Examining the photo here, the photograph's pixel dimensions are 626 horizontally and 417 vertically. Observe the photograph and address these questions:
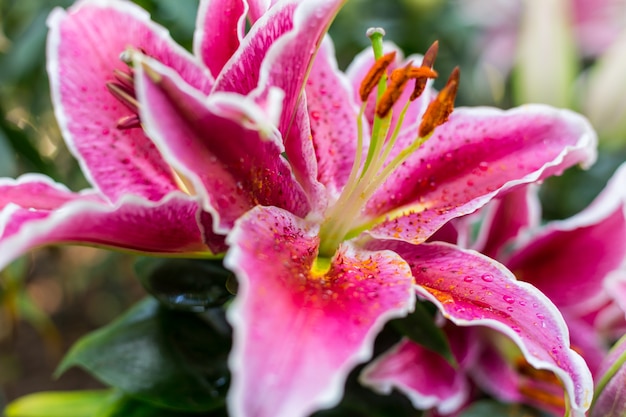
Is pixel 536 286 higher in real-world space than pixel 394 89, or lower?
lower

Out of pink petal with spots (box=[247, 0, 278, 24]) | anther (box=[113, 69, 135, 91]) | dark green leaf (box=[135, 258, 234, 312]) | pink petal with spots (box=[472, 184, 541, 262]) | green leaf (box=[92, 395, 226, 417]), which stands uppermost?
pink petal with spots (box=[247, 0, 278, 24])

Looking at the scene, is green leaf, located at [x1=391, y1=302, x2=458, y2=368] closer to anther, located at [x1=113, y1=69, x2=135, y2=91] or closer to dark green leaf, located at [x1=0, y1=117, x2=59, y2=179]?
anther, located at [x1=113, y1=69, x2=135, y2=91]

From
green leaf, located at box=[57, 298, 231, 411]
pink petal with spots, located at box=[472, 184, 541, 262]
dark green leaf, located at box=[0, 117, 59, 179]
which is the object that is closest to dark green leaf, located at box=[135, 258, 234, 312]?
green leaf, located at box=[57, 298, 231, 411]

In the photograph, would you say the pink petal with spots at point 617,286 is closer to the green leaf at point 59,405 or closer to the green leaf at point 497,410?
the green leaf at point 497,410

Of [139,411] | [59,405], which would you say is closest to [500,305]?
[139,411]

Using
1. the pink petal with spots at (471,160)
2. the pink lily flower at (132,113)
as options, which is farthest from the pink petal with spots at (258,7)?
the pink petal with spots at (471,160)

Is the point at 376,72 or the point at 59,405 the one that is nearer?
the point at 376,72

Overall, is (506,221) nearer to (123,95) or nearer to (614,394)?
(614,394)
